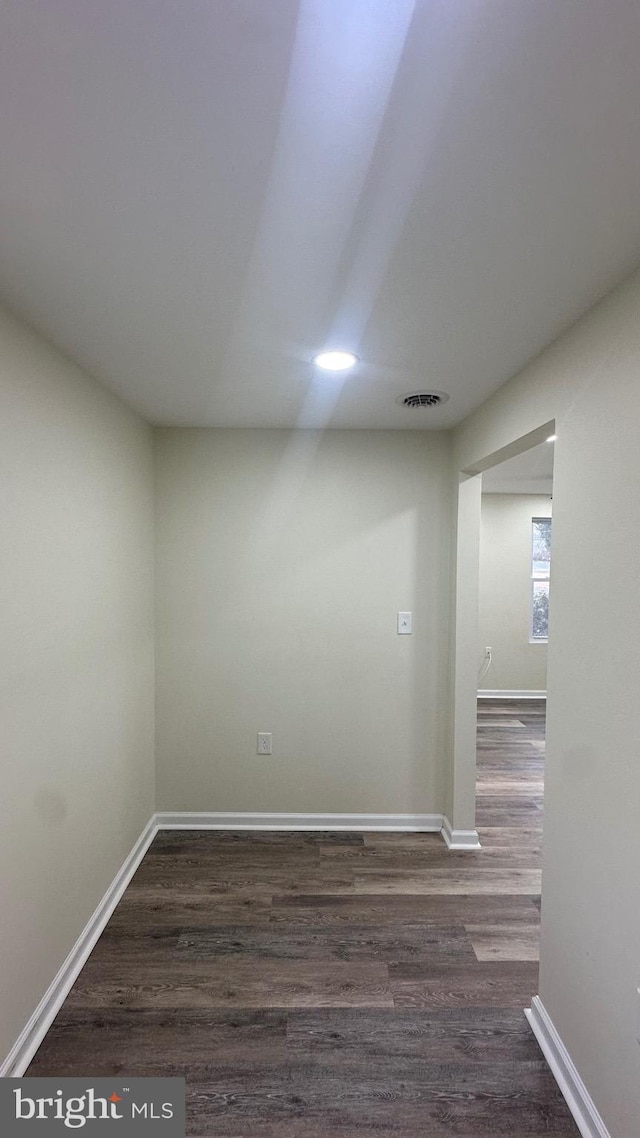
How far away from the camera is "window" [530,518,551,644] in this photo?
6102 mm

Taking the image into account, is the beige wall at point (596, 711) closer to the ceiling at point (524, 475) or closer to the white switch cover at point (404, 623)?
the white switch cover at point (404, 623)

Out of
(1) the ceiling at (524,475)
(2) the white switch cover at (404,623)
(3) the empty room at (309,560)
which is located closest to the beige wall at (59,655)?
(3) the empty room at (309,560)

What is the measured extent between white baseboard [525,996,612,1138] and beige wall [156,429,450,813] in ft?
4.37

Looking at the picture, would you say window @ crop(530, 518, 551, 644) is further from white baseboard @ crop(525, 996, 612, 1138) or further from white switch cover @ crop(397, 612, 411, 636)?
white baseboard @ crop(525, 996, 612, 1138)

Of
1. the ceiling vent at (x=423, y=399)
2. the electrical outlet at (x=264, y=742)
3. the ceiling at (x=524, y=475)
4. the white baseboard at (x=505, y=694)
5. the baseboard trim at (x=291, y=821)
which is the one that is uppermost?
the ceiling at (x=524, y=475)

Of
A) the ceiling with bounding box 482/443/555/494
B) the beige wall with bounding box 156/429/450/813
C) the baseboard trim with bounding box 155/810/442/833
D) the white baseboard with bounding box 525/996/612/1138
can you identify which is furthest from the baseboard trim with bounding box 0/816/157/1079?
the ceiling with bounding box 482/443/555/494

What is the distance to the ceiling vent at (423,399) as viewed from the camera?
225 cm

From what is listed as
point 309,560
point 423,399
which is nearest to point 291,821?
point 309,560

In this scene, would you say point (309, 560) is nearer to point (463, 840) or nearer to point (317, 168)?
point (463, 840)

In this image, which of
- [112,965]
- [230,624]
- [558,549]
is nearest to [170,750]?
[230,624]

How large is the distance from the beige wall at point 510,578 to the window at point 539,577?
8 centimetres

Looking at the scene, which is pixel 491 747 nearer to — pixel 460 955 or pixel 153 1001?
pixel 460 955

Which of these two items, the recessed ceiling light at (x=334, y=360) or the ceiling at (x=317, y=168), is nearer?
the ceiling at (x=317, y=168)

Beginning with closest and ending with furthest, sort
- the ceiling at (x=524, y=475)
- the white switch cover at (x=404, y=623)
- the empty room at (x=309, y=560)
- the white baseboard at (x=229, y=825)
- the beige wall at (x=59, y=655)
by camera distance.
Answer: the empty room at (x=309, y=560)
the beige wall at (x=59, y=655)
the white baseboard at (x=229, y=825)
the white switch cover at (x=404, y=623)
the ceiling at (x=524, y=475)
